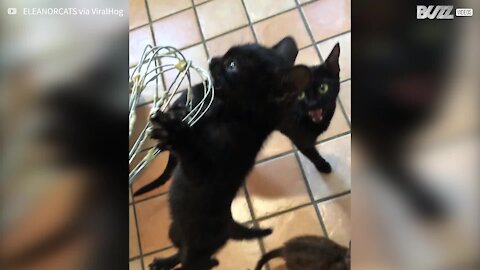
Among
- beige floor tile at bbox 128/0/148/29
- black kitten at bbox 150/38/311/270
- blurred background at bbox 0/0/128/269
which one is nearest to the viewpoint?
blurred background at bbox 0/0/128/269

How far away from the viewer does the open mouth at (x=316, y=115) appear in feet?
2.58

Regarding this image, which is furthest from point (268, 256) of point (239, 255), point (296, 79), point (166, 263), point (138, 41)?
point (138, 41)

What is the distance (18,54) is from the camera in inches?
19.8

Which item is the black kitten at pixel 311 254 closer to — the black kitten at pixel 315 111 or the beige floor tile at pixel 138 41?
the black kitten at pixel 315 111

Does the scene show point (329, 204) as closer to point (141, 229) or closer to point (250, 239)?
point (250, 239)

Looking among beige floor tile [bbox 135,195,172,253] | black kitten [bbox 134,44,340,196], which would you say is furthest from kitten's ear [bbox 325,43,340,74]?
beige floor tile [bbox 135,195,172,253]

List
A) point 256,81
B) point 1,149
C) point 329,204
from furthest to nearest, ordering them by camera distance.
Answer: point 329,204 < point 256,81 < point 1,149

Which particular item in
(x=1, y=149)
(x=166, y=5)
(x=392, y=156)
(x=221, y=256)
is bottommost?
(x=221, y=256)

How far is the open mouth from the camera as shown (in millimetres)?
786

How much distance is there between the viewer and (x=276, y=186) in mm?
824

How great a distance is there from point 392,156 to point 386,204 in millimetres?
51

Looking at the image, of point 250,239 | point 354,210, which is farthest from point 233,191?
point 354,210

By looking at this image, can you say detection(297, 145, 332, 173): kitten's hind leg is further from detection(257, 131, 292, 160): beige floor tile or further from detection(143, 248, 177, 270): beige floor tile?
detection(143, 248, 177, 270): beige floor tile

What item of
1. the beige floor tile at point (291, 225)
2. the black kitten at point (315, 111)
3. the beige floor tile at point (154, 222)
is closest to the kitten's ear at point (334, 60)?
the black kitten at point (315, 111)
